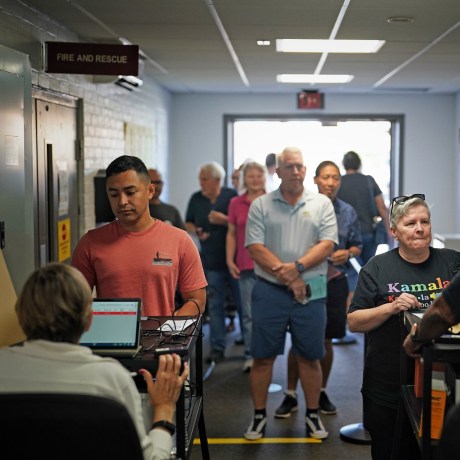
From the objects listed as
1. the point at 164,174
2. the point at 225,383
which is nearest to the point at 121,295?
the point at 225,383

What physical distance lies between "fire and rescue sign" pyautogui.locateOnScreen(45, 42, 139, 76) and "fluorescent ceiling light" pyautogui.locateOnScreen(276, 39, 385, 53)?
152 cm

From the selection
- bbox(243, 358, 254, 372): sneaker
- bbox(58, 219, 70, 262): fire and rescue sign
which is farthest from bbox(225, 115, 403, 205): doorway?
bbox(58, 219, 70, 262): fire and rescue sign

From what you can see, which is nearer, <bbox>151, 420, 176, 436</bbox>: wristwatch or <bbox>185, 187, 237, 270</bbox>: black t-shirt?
<bbox>151, 420, 176, 436</bbox>: wristwatch

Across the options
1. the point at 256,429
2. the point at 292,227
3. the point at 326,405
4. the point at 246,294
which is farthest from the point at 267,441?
the point at 246,294

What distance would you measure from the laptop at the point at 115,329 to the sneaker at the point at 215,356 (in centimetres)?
366

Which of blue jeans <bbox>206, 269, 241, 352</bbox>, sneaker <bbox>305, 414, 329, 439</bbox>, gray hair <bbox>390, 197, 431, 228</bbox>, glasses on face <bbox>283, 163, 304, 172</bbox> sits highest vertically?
glasses on face <bbox>283, 163, 304, 172</bbox>

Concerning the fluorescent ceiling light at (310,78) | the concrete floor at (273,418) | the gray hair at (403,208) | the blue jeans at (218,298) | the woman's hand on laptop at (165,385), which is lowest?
the concrete floor at (273,418)

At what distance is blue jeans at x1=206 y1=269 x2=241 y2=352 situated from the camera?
6.00 metres

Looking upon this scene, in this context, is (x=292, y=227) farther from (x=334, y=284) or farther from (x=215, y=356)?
(x=215, y=356)

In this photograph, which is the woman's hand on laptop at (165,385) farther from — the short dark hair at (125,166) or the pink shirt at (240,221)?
the pink shirt at (240,221)

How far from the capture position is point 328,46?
5.95 m

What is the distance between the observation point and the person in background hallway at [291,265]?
416 cm

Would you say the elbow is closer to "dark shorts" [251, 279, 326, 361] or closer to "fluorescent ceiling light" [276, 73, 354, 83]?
"dark shorts" [251, 279, 326, 361]

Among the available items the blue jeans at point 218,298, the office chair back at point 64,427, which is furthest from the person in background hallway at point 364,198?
the office chair back at point 64,427
